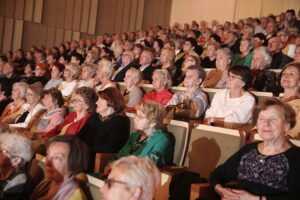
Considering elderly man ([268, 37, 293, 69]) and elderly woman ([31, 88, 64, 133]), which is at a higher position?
elderly man ([268, 37, 293, 69])

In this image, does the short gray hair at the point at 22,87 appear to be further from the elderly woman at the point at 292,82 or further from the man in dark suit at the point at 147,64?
the elderly woman at the point at 292,82

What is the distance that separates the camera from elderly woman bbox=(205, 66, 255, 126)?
9.04 feet

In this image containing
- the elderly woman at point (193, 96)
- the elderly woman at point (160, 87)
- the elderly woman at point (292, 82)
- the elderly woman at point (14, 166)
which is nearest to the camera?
the elderly woman at point (14, 166)

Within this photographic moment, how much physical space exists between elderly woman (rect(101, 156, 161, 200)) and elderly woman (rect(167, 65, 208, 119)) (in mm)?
1722

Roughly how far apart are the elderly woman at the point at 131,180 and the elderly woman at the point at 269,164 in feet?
1.75

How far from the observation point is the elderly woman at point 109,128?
8.79ft

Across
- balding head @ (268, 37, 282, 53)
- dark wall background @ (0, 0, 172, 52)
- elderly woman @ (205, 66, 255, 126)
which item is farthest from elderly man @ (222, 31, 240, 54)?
dark wall background @ (0, 0, 172, 52)

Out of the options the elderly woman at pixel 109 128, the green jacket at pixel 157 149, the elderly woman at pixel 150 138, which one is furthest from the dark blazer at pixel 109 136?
the green jacket at pixel 157 149

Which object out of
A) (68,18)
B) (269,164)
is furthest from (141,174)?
(68,18)

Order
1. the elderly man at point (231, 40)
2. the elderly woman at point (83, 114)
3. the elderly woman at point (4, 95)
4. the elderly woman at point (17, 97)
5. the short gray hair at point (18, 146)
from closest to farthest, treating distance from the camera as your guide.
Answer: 1. the short gray hair at point (18, 146)
2. the elderly woman at point (83, 114)
3. the elderly woman at point (17, 97)
4. the elderly woman at point (4, 95)
5. the elderly man at point (231, 40)

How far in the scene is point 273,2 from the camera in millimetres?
9188

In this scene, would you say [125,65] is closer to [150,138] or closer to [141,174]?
[150,138]

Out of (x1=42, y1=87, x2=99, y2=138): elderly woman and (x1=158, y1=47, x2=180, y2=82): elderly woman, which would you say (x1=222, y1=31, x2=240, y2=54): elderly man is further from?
(x1=42, y1=87, x2=99, y2=138): elderly woman

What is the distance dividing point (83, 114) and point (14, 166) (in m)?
1.08
